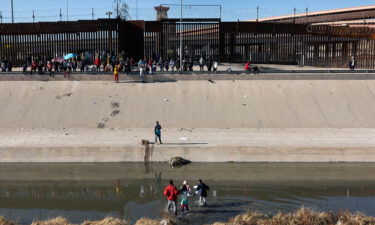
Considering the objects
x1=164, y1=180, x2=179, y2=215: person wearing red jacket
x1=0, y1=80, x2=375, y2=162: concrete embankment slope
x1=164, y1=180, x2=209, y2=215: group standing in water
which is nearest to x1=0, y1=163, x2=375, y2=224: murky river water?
x1=164, y1=180, x2=209, y2=215: group standing in water

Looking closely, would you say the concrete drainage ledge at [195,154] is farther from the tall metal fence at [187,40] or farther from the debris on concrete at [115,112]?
the tall metal fence at [187,40]

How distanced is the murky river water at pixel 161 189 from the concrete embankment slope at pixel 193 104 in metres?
6.08

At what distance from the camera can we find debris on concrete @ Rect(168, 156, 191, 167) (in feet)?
66.3

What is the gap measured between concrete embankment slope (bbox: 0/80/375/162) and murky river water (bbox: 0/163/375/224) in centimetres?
75

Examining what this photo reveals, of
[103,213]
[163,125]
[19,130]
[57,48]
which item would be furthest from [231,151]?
[57,48]

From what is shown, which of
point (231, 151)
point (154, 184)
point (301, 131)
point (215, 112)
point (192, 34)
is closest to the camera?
point (154, 184)

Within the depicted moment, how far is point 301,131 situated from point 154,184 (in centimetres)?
1049

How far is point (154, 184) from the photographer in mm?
18094

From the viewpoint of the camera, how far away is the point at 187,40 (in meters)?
41.2

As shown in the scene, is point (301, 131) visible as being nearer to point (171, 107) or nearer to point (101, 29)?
point (171, 107)

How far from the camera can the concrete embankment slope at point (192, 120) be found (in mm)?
20812

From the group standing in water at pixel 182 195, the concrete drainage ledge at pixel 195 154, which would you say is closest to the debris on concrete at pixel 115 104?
the concrete drainage ledge at pixel 195 154

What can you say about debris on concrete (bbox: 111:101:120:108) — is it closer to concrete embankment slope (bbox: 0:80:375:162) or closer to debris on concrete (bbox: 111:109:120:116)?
concrete embankment slope (bbox: 0:80:375:162)

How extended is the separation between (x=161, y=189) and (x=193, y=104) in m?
11.2
